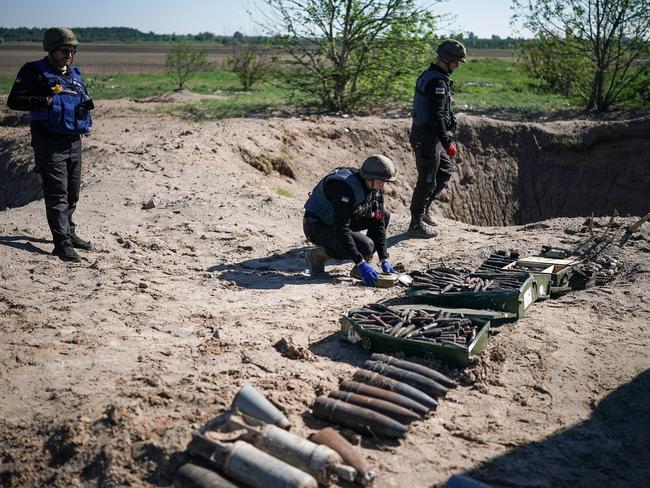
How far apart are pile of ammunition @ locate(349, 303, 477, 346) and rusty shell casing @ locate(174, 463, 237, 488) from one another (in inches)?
86.0

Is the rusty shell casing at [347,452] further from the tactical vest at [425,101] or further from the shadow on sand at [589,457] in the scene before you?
the tactical vest at [425,101]

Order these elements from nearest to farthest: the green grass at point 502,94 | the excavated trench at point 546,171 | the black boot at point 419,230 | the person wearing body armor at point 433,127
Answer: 1. the person wearing body armor at point 433,127
2. the black boot at point 419,230
3. the excavated trench at point 546,171
4. the green grass at point 502,94

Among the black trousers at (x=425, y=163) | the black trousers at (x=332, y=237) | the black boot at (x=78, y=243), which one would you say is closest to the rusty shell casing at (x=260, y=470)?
the black trousers at (x=332, y=237)

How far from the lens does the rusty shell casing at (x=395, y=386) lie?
5277 millimetres

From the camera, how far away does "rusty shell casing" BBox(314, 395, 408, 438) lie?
485cm

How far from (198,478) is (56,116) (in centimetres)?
488

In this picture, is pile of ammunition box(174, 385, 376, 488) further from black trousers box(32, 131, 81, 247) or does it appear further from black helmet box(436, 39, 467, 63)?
black helmet box(436, 39, 467, 63)

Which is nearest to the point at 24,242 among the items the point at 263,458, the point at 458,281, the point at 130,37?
the point at 458,281

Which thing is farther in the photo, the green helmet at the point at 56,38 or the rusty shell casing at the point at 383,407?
the green helmet at the point at 56,38

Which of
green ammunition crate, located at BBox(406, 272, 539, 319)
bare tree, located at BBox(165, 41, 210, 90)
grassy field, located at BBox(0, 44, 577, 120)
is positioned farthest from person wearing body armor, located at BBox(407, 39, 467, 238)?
bare tree, located at BBox(165, 41, 210, 90)

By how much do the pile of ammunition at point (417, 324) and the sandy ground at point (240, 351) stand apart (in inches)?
9.9

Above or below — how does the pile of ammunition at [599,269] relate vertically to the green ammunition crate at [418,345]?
above

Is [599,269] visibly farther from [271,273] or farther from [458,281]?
[271,273]

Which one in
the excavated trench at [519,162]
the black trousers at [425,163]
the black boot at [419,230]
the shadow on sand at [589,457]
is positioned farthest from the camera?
the excavated trench at [519,162]
